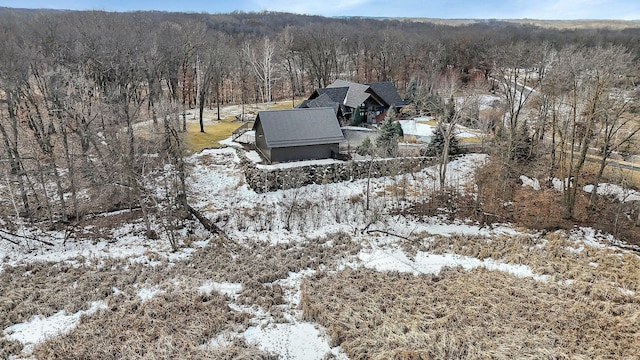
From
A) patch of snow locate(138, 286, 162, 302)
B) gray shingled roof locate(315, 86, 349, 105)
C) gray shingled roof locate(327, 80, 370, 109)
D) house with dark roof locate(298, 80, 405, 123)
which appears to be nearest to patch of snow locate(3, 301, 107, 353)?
patch of snow locate(138, 286, 162, 302)

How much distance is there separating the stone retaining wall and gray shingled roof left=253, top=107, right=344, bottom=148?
1672 millimetres

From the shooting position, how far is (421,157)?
26.6 m

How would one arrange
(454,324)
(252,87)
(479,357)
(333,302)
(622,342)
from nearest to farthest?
(479,357) < (622,342) < (454,324) < (333,302) < (252,87)

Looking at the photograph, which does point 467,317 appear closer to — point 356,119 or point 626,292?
point 626,292

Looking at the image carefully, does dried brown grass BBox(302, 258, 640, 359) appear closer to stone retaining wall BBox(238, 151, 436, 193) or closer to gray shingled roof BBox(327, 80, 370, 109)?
stone retaining wall BBox(238, 151, 436, 193)

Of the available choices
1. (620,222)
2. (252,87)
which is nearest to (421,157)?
(620,222)

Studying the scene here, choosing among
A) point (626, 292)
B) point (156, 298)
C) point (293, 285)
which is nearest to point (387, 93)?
point (626, 292)

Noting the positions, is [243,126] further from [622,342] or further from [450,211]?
[622,342]

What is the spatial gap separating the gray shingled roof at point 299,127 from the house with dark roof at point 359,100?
32.1 feet

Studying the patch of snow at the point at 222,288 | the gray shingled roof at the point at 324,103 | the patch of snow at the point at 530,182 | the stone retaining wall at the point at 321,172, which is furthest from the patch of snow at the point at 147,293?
the gray shingled roof at the point at 324,103

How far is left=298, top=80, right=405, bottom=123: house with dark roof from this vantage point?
36.0 m

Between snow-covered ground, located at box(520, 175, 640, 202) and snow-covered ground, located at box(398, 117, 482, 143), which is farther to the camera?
snow-covered ground, located at box(398, 117, 482, 143)

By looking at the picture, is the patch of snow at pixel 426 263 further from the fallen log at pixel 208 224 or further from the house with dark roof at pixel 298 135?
the house with dark roof at pixel 298 135

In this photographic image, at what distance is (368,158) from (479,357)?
17.6 m
